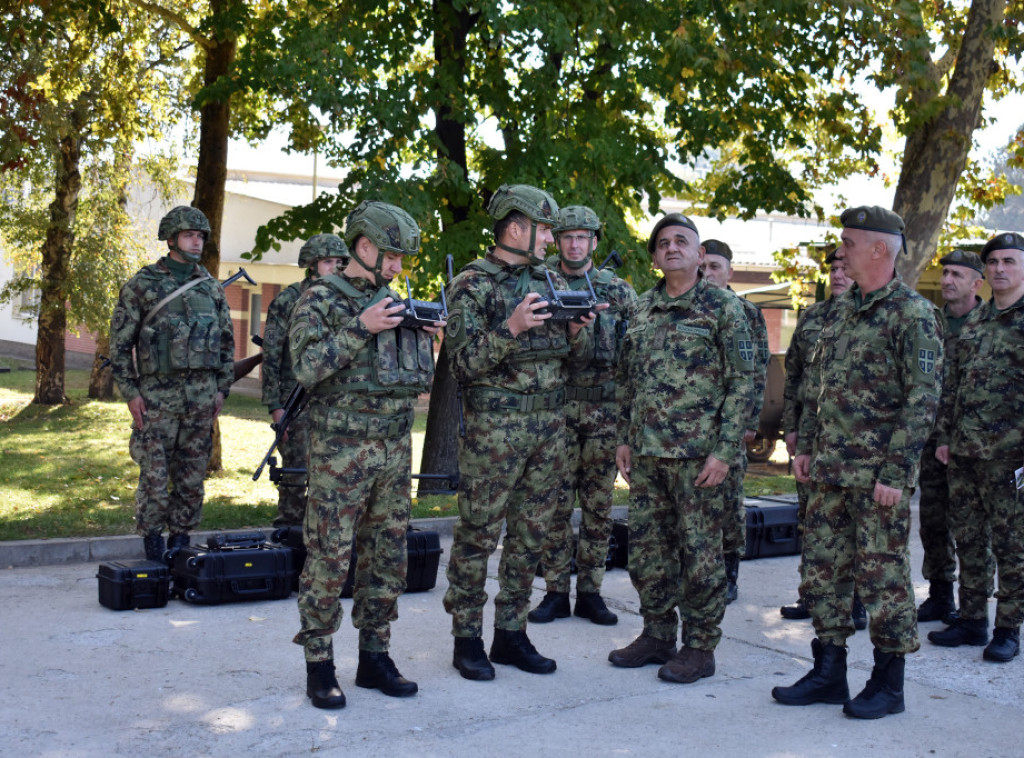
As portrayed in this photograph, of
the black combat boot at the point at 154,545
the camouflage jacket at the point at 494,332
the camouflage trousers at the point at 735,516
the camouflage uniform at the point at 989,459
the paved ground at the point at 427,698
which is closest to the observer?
the paved ground at the point at 427,698

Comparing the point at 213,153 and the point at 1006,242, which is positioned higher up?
the point at 213,153

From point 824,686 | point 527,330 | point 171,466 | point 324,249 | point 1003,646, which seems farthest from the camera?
point 324,249

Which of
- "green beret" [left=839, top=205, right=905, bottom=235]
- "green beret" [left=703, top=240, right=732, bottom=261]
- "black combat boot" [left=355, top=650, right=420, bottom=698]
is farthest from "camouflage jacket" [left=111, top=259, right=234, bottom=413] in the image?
"green beret" [left=839, top=205, right=905, bottom=235]

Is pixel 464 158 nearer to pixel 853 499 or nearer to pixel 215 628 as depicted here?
pixel 215 628

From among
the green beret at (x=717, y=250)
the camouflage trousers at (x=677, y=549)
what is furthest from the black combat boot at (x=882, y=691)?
the green beret at (x=717, y=250)

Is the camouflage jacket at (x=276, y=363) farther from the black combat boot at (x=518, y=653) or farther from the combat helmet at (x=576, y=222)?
the black combat boot at (x=518, y=653)

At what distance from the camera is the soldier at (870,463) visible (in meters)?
5.19

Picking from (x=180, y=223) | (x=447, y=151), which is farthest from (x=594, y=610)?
(x=447, y=151)

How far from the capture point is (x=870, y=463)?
5.30 m

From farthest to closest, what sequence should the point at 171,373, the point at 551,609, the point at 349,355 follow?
the point at 171,373 → the point at 551,609 → the point at 349,355

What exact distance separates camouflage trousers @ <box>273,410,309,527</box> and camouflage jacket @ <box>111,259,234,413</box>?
78 centimetres

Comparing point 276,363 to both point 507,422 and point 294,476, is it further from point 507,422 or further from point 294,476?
point 507,422

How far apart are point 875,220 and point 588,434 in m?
2.29

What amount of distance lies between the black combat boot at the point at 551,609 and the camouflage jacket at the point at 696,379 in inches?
62.2
